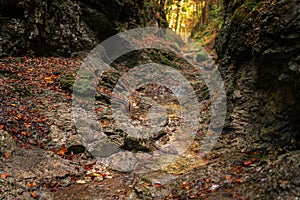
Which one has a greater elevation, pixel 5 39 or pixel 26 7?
pixel 26 7

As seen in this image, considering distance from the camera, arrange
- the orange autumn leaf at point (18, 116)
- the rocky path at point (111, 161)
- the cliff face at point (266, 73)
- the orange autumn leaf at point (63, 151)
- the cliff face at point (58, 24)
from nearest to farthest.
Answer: the rocky path at point (111, 161), the cliff face at point (266, 73), the orange autumn leaf at point (63, 151), the orange autumn leaf at point (18, 116), the cliff face at point (58, 24)

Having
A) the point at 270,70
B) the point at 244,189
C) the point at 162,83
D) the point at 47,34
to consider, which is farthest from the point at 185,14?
the point at 244,189

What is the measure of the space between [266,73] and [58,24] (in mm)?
9233

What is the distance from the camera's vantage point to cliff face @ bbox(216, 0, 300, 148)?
14.3ft

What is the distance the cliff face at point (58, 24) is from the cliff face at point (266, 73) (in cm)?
753

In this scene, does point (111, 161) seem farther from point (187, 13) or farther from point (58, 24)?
point (187, 13)

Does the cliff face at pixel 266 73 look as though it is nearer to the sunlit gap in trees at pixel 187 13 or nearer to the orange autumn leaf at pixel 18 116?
the orange autumn leaf at pixel 18 116

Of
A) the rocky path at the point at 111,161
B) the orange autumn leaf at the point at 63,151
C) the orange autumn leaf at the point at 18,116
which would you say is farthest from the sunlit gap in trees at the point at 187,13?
the orange autumn leaf at the point at 63,151

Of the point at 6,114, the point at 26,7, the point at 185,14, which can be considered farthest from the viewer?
the point at 185,14

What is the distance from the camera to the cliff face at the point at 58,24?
942cm

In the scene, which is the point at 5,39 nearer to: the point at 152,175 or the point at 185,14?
the point at 152,175

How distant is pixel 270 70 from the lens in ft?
16.8

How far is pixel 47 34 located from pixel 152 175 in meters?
8.34

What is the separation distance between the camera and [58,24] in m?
10.9
